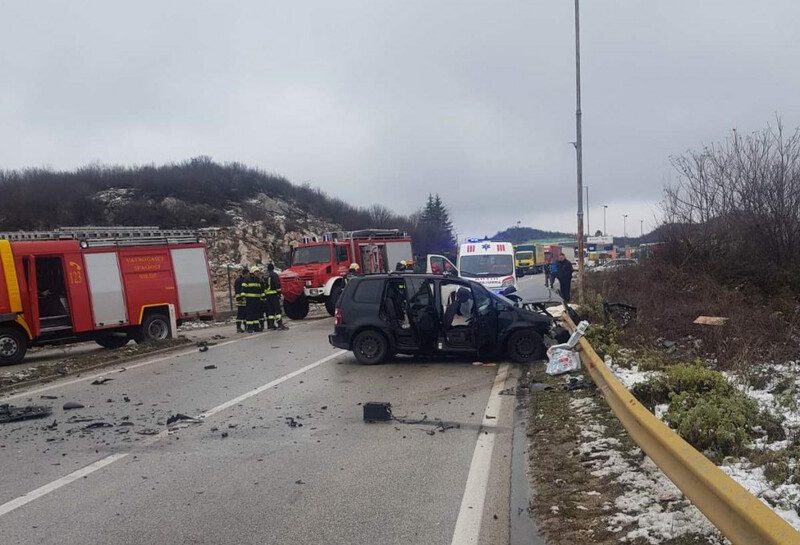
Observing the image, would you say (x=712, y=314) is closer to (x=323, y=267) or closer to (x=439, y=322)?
→ (x=439, y=322)

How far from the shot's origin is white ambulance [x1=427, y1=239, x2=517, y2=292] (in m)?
21.4

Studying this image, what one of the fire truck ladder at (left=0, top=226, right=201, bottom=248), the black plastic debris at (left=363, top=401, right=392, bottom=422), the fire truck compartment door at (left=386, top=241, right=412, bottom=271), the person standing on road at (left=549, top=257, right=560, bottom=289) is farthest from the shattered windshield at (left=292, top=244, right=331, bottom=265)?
the black plastic debris at (left=363, top=401, right=392, bottom=422)

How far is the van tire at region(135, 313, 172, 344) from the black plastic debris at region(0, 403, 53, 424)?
292 inches

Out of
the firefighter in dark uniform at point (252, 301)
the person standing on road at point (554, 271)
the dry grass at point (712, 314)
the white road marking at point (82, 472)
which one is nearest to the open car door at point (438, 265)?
the person standing on road at point (554, 271)

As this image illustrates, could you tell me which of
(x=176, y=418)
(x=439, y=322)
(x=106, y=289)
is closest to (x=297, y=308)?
(x=106, y=289)

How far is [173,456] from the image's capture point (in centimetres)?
636

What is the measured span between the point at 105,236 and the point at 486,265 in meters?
11.3

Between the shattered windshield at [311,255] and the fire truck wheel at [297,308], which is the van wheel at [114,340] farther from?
the shattered windshield at [311,255]

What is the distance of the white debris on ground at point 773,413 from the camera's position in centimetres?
403

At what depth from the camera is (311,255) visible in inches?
944

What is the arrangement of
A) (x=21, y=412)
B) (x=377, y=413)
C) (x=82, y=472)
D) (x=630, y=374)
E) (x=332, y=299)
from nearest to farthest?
(x=82, y=472) → (x=377, y=413) → (x=21, y=412) → (x=630, y=374) → (x=332, y=299)

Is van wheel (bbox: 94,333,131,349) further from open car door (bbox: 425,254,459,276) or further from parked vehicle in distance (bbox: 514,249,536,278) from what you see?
parked vehicle in distance (bbox: 514,249,536,278)

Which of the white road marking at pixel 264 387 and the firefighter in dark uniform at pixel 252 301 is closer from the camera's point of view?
the white road marking at pixel 264 387

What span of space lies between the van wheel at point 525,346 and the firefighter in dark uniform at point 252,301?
29.6ft
